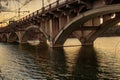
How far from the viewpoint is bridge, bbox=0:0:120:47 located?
159 ft

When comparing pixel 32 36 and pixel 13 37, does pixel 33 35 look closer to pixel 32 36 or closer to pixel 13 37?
pixel 32 36

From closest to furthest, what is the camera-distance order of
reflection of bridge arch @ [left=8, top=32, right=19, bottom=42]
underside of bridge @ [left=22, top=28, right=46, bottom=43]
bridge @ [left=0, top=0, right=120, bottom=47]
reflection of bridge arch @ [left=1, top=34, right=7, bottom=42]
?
1. bridge @ [left=0, top=0, right=120, bottom=47]
2. underside of bridge @ [left=22, top=28, right=46, bottom=43]
3. reflection of bridge arch @ [left=8, top=32, right=19, bottom=42]
4. reflection of bridge arch @ [left=1, top=34, right=7, bottom=42]

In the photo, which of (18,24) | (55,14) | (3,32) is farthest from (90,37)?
(3,32)

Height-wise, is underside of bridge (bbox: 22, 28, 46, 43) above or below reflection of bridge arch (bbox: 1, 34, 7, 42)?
above

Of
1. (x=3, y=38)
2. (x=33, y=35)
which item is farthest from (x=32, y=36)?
(x=3, y=38)

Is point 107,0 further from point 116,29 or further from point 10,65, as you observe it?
point 116,29

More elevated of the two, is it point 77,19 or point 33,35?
point 77,19

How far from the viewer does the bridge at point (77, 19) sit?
4836cm

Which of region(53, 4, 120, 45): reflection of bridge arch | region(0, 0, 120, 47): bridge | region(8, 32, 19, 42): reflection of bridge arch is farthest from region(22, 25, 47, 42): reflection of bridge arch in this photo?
region(53, 4, 120, 45): reflection of bridge arch

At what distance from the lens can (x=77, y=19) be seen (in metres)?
56.0

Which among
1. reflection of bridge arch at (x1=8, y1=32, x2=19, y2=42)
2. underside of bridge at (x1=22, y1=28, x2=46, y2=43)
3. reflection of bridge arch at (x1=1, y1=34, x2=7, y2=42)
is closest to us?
underside of bridge at (x1=22, y1=28, x2=46, y2=43)

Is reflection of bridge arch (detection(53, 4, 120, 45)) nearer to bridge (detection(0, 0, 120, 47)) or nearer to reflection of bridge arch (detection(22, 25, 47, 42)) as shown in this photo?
bridge (detection(0, 0, 120, 47))

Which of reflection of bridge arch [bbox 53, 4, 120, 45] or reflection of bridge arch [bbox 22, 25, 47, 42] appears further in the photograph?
reflection of bridge arch [bbox 22, 25, 47, 42]

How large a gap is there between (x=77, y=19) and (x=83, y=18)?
134 centimetres
